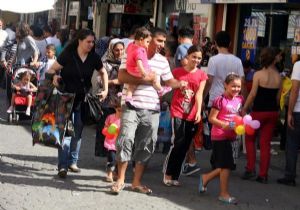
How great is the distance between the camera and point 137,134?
8.02m

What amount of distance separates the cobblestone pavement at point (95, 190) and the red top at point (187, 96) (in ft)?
2.99

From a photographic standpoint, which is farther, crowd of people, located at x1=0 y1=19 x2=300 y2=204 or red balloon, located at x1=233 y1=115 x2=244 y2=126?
crowd of people, located at x1=0 y1=19 x2=300 y2=204

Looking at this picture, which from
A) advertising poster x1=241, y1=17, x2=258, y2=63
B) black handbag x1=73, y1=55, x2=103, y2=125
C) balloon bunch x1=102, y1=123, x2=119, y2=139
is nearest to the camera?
balloon bunch x1=102, y1=123, x2=119, y2=139

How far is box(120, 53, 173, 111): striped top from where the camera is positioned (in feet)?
25.9

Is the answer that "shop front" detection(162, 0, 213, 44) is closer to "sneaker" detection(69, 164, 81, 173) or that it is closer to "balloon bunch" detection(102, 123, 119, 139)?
"sneaker" detection(69, 164, 81, 173)

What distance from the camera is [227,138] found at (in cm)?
791

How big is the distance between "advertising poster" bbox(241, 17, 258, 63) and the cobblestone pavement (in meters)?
4.17

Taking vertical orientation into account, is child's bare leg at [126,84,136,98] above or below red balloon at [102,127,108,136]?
above

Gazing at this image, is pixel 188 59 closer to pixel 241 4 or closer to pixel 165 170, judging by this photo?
pixel 165 170

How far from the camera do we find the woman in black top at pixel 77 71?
8.62 metres

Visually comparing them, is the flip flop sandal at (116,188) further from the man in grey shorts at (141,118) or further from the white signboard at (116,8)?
the white signboard at (116,8)

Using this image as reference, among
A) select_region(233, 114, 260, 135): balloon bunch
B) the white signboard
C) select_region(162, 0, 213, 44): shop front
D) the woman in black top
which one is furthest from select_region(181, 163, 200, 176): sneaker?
the white signboard

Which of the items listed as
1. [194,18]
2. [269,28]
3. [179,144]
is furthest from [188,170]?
[194,18]

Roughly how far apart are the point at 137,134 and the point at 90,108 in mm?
949
